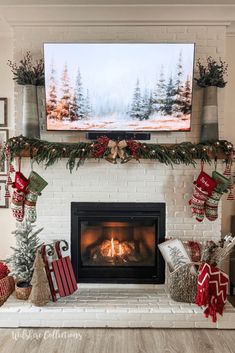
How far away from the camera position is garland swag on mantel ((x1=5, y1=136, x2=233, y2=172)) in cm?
280

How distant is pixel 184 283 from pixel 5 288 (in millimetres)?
1408

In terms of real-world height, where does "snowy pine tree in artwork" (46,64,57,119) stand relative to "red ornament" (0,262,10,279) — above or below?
above

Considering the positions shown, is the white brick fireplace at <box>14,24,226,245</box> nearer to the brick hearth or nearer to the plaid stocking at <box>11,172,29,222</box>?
the plaid stocking at <box>11,172,29,222</box>

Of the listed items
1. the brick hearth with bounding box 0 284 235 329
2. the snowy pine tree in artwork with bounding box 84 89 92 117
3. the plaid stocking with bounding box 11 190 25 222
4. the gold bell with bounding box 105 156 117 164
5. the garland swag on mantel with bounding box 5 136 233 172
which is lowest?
the brick hearth with bounding box 0 284 235 329

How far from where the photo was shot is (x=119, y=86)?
2.85 metres

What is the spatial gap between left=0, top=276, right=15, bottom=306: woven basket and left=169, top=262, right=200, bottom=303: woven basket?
130 centimetres

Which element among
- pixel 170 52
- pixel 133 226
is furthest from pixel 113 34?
pixel 133 226

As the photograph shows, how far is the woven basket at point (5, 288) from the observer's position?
9.03 feet

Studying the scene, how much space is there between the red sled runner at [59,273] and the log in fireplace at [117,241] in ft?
0.56

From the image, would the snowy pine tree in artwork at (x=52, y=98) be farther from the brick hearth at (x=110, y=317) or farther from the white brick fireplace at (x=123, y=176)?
the brick hearth at (x=110, y=317)

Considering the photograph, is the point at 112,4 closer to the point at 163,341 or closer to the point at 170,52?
the point at 170,52

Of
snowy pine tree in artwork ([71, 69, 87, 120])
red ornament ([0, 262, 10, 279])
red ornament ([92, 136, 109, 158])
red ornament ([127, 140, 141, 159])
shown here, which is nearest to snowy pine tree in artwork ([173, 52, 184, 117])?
red ornament ([127, 140, 141, 159])

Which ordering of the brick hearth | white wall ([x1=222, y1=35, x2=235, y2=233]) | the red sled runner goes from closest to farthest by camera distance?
the brick hearth → the red sled runner → white wall ([x1=222, y1=35, x2=235, y2=233])

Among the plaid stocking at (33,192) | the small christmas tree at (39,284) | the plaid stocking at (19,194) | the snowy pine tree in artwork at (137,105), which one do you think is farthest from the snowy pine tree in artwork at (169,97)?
the small christmas tree at (39,284)
